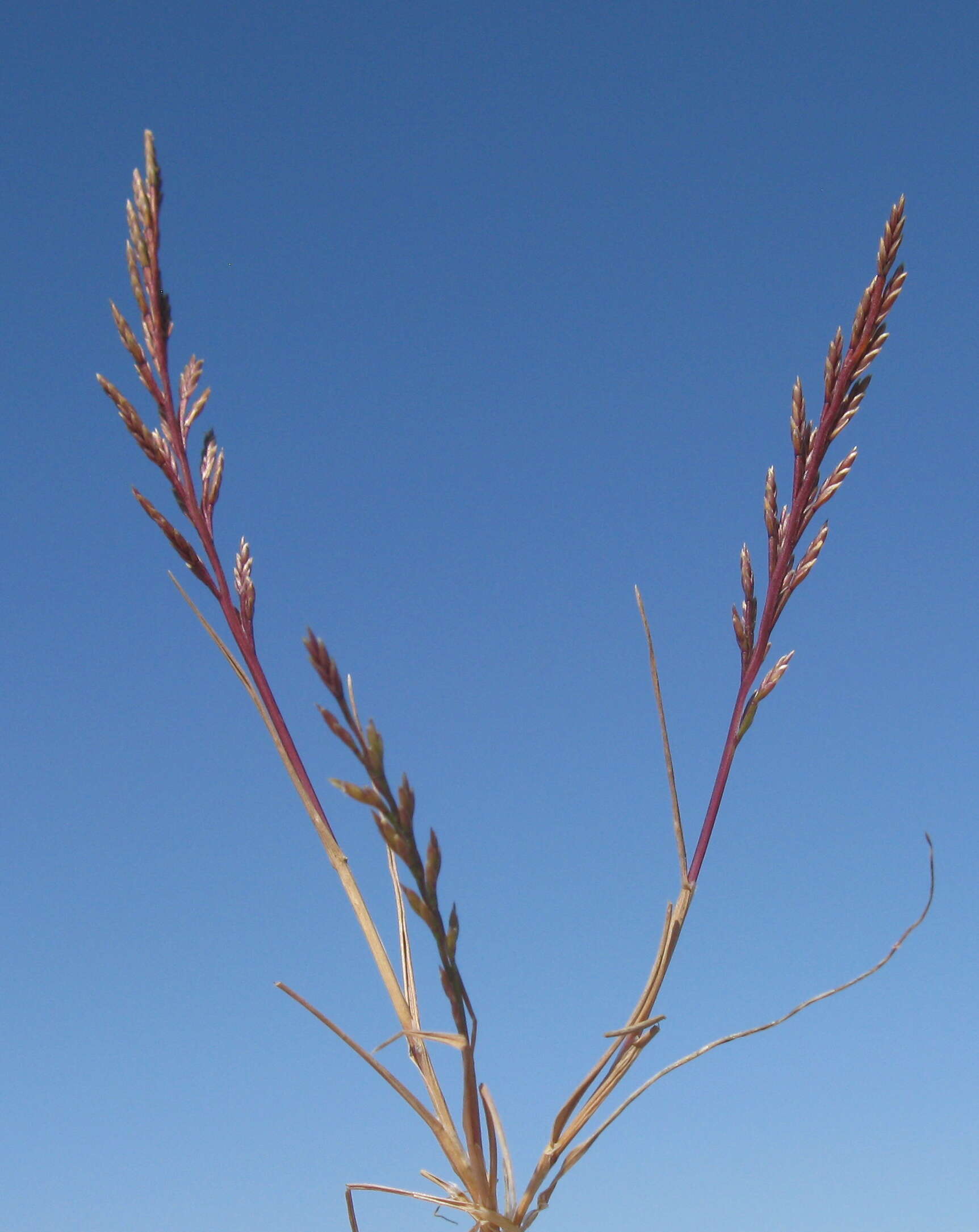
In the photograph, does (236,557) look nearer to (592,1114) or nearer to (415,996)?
(415,996)

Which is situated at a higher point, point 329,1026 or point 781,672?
point 781,672

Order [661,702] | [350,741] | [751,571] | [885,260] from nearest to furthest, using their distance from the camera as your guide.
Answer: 1. [350,741]
2. [885,260]
3. [751,571]
4. [661,702]

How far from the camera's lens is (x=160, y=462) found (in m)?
1.41

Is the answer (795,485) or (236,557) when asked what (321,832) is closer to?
(236,557)

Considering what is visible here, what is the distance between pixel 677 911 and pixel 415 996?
1.37 feet

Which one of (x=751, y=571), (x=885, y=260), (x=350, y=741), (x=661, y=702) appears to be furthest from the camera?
(x=661, y=702)

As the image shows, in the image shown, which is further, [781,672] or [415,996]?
[415,996]

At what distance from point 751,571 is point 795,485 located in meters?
0.14

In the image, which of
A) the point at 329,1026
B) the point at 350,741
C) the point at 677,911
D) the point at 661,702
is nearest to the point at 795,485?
the point at 661,702

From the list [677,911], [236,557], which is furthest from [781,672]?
[236,557]

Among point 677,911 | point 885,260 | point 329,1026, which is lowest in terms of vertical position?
point 329,1026

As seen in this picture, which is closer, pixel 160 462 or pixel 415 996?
pixel 160 462

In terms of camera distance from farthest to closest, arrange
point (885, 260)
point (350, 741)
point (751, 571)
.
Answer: point (751, 571), point (885, 260), point (350, 741)

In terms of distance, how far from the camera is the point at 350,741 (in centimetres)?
98
